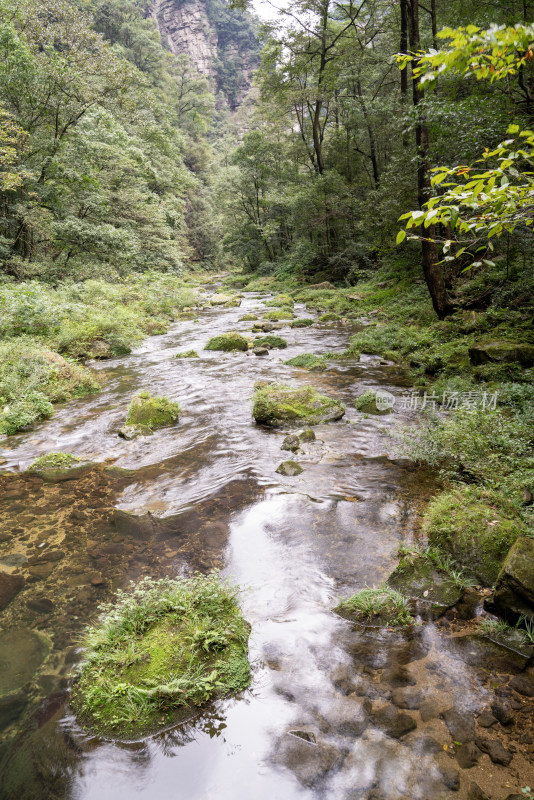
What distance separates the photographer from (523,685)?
2664 millimetres

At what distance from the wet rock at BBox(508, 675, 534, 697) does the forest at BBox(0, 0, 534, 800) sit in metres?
0.02

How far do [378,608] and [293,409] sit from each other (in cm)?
464

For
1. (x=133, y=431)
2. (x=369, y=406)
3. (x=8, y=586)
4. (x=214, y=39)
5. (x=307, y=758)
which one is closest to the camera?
(x=307, y=758)

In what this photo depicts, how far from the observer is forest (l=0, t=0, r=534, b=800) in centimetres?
252

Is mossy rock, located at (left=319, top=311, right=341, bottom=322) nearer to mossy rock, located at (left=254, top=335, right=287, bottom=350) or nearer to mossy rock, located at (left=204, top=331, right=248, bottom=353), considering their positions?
mossy rock, located at (left=254, top=335, right=287, bottom=350)

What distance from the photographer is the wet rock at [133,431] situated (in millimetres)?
7344

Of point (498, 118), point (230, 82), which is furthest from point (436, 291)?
point (230, 82)

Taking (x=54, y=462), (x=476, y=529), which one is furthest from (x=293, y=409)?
(x=476, y=529)

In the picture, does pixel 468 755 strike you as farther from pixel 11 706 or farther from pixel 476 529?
pixel 11 706

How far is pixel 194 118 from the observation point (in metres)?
54.1

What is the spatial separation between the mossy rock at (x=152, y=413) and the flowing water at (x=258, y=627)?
0.43m

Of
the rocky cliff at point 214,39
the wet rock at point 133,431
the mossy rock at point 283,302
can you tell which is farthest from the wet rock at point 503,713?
the rocky cliff at point 214,39

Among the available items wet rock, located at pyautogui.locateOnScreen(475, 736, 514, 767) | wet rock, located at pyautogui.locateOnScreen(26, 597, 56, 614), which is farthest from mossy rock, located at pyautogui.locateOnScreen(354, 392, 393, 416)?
wet rock, located at pyautogui.locateOnScreen(26, 597, 56, 614)

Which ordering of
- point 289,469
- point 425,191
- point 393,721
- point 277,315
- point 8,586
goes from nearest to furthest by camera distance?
point 393,721 < point 8,586 < point 289,469 < point 425,191 < point 277,315
